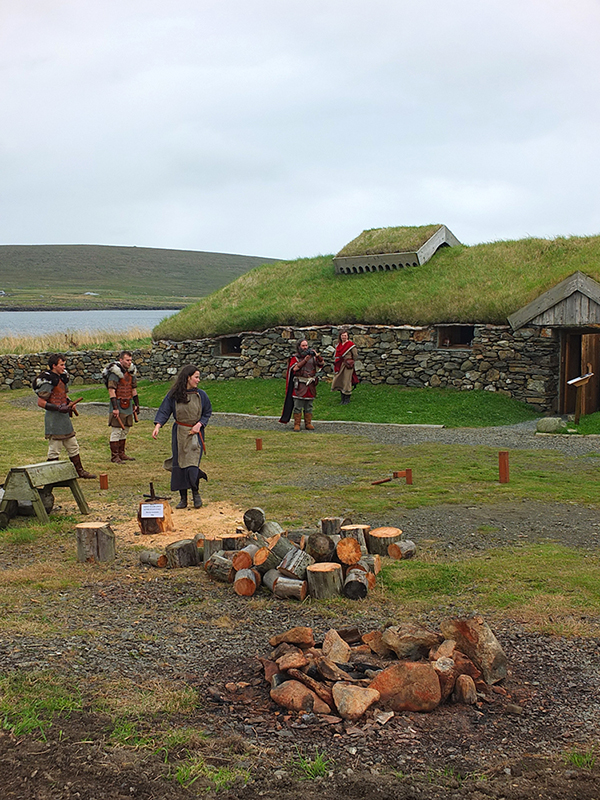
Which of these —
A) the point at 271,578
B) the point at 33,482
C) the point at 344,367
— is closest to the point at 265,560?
the point at 271,578

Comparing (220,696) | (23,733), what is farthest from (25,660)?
(220,696)

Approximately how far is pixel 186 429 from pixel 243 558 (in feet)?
11.4

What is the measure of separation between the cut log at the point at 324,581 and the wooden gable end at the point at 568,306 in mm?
13864

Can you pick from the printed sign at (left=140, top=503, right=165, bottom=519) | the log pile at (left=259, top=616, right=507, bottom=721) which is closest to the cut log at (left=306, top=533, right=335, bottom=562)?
the log pile at (left=259, top=616, right=507, bottom=721)

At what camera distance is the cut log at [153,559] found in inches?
283

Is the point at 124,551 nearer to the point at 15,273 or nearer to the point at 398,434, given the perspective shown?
the point at 398,434

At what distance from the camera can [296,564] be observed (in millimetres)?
6309

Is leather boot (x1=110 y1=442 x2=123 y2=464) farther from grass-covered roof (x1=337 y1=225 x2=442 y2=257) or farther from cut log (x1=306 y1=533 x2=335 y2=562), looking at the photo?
grass-covered roof (x1=337 y1=225 x2=442 y2=257)

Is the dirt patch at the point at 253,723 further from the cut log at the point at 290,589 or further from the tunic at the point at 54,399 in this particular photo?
the tunic at the point at 54,399

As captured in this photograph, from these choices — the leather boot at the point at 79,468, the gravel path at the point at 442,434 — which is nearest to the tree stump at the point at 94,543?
the leather boot at the point at 79,468

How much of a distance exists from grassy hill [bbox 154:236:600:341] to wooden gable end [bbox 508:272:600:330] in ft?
1.96

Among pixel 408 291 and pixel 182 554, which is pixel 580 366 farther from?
pixel 182 554

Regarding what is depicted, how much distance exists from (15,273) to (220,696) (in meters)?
153

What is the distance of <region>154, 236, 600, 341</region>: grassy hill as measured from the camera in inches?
797
